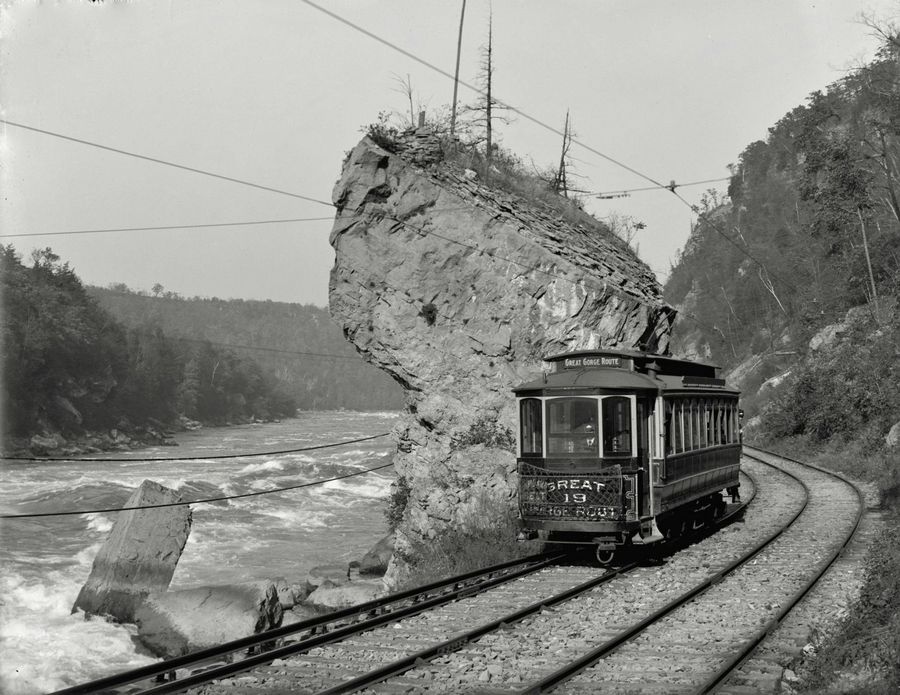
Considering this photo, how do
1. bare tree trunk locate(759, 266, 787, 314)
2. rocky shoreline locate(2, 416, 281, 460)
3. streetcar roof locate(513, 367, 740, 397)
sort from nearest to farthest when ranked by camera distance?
streetcar roof locate(513, 367, 740, 397), rocky shoreline locate(2, 416, 281, 460), bare tree trunk locate(759, 266, 787, 314)

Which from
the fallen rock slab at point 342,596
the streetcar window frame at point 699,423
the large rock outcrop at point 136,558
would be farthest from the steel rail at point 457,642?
the large rock outcrop at point 136,558

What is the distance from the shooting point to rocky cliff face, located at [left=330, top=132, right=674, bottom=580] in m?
20.0

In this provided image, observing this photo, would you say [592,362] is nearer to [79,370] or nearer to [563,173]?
[563,173]

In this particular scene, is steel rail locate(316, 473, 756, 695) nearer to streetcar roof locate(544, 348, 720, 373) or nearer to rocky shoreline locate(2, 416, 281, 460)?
streetcar roof locate(544, 348, 720, 373)

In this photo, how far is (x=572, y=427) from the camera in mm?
14312

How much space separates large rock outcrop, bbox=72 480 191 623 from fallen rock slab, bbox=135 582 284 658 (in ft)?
9.82

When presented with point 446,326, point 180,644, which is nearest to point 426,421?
point 446,326

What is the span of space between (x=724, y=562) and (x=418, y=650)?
23.0 feet

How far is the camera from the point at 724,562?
1458 centimetres

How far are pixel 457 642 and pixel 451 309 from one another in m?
12.1

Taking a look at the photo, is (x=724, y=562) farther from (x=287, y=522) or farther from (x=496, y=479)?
(x=287, y=522)

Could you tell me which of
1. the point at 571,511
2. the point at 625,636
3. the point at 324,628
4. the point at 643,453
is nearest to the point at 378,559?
the point at 571,511

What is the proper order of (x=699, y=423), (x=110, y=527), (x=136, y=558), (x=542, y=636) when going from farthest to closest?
(x=110, y=527), (x=136, y=558), (x=699, y=423), (x=542, y=636)

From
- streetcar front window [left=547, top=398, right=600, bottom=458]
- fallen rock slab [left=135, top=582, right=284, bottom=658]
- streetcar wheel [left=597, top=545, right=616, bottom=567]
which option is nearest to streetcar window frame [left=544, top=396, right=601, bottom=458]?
streetcar front window [left=547, top=398, right=600, bottom=458]
